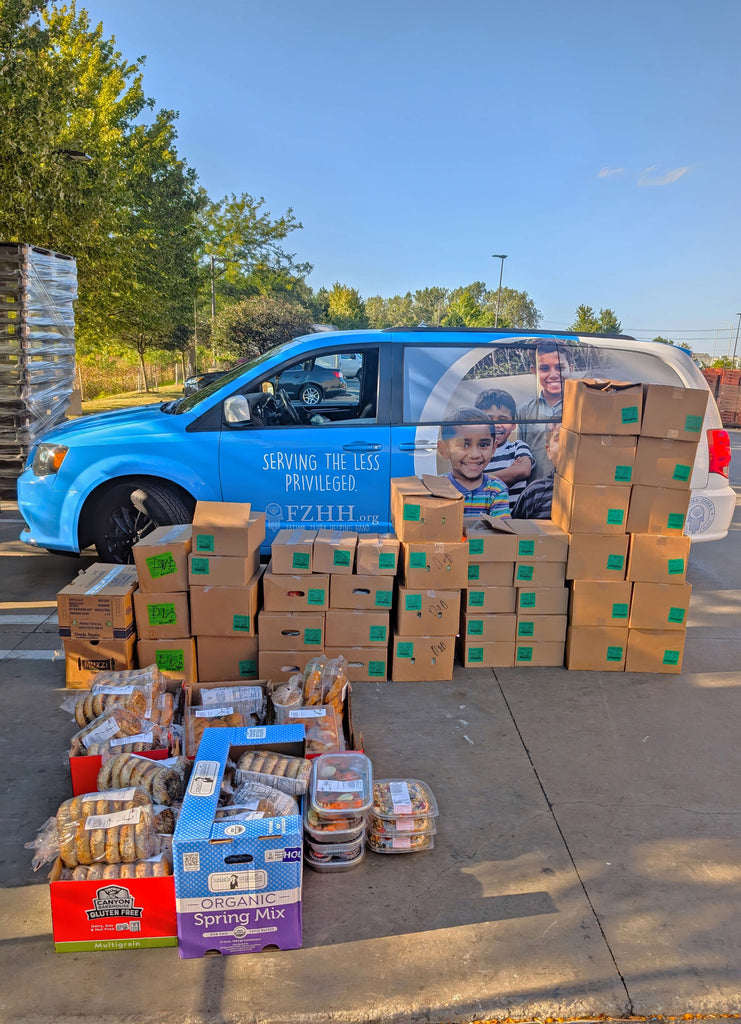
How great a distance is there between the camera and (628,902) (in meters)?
2.70

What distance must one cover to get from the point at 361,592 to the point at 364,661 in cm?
44

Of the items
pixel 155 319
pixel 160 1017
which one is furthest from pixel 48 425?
pixel 155 319

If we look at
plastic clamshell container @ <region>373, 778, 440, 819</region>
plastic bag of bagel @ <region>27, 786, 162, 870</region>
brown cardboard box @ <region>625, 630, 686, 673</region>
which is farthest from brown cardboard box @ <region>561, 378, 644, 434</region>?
plastic bag of bagel @ <region>27, 786, 162, 870</region>

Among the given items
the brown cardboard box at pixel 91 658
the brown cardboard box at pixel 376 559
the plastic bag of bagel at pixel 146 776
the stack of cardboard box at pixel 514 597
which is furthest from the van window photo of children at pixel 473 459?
the plastic bag of bagel at pixel 146 776

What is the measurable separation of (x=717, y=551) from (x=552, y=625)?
3903 mm

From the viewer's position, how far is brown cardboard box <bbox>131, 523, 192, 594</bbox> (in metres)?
4.18

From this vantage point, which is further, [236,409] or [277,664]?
[236,409]

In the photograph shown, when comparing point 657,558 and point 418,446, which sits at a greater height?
point 418,446

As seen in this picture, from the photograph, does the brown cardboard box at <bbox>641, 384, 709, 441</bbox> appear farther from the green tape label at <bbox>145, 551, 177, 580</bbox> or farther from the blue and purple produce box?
the blue and purple produce box

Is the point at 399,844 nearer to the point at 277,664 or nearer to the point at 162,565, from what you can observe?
the point at 277,664

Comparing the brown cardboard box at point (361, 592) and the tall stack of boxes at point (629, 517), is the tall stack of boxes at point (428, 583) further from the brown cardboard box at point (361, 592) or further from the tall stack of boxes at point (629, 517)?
the tall stack of boxes at point (629, 517)

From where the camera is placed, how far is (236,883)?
2.39 m

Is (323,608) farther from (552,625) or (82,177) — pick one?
(82,177)

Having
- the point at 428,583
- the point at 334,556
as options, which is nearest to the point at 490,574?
the point at 428,583
